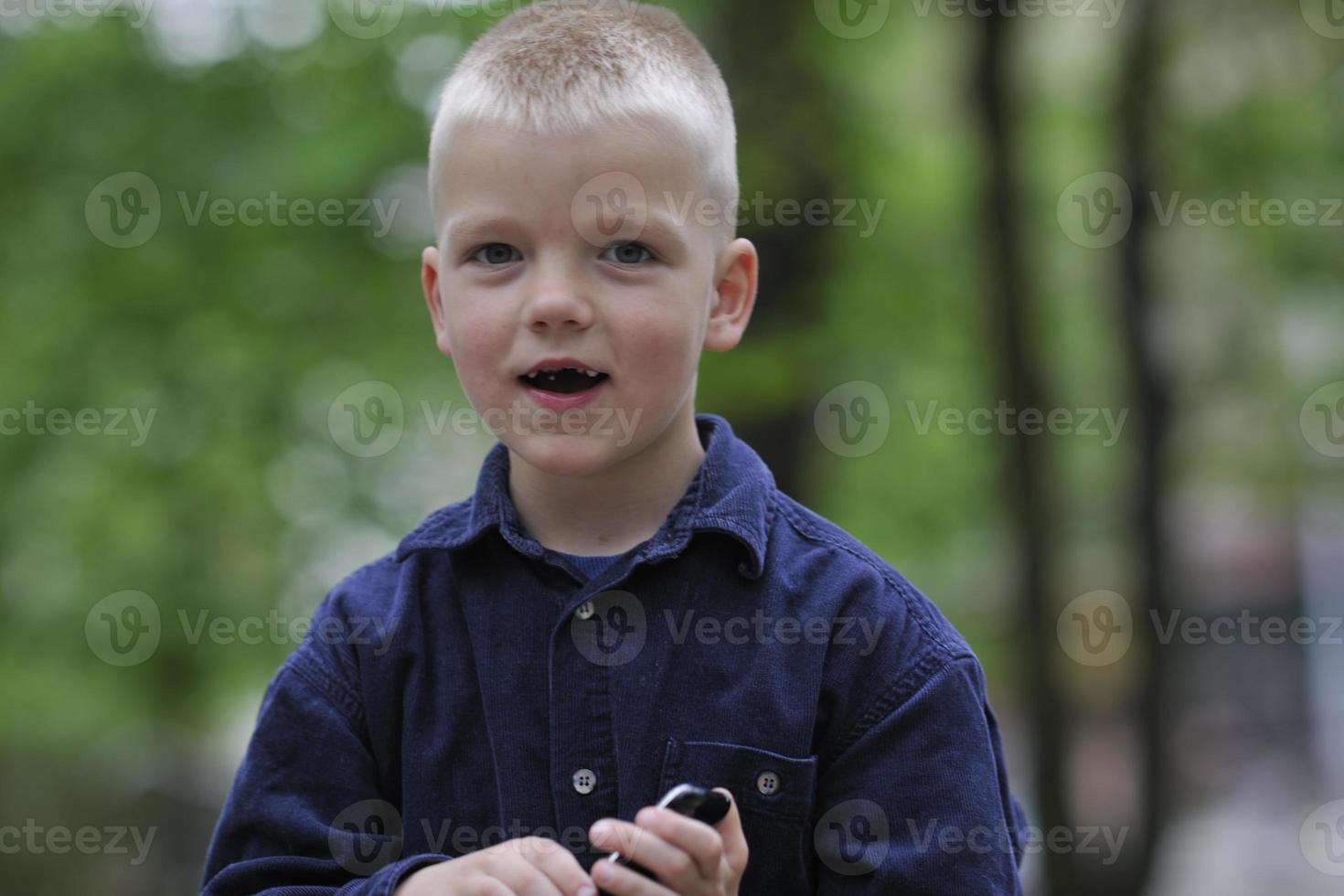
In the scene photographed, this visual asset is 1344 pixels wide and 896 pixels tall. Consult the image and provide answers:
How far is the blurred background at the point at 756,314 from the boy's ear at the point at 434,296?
3732 mm

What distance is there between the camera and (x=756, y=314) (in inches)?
275

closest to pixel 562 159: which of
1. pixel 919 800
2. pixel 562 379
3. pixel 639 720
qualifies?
pixel 562 379

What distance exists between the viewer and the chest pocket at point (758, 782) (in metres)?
1.99

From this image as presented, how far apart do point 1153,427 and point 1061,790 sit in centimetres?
198

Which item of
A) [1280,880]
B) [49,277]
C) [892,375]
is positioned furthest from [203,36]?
[1280,880]

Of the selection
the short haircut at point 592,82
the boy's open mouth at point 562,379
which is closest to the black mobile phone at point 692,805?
the boy's open mouth at point 562,379

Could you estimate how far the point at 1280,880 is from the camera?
15203mm

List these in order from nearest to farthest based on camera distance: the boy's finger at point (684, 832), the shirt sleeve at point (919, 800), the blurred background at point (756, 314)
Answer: the boy's finger at point (684, 832)
the shirt sleeve at point (919, 800)
the blurred background at point (756, 314)

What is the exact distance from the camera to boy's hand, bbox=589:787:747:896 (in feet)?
5.67

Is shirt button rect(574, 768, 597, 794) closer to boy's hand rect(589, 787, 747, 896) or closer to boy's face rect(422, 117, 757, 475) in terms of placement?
boy's hand rect(589, 787, 747, 896)

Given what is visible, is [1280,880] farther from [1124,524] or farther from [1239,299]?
[1124,524]

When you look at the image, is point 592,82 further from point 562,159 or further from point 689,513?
point 689,513

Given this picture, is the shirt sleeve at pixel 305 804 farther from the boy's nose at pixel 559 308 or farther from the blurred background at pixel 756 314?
the blurred background at pixel 756 314

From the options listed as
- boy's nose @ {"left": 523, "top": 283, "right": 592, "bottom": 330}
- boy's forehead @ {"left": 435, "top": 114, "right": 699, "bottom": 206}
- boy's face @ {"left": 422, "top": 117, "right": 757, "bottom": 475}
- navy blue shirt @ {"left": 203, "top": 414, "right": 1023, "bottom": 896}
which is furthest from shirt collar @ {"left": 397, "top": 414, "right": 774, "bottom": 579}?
boy's forehead @ {"left": 435, "top": 114, "right": 699, "bottom": 206}
